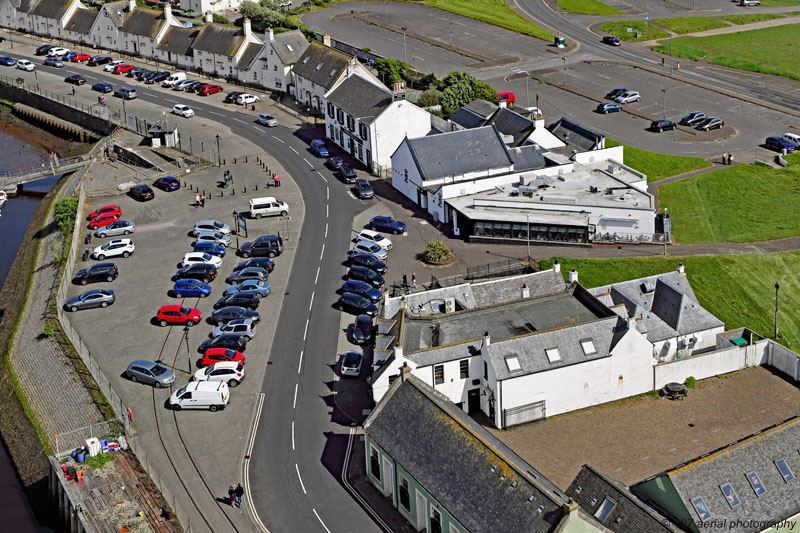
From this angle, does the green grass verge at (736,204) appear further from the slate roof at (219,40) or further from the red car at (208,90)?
the slate roof at (219,40)

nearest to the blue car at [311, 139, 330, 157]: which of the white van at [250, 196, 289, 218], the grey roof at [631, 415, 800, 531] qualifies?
the white van at [250, 196, 289, 218]

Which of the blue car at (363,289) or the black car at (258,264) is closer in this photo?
the blue car at (363,289)

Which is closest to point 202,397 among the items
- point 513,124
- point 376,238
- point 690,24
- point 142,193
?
point 376,238

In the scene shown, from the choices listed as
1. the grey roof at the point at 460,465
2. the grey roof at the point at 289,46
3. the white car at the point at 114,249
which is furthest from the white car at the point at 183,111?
the grey roof at the point at 460,465

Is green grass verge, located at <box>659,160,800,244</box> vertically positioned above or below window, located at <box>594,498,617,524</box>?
below

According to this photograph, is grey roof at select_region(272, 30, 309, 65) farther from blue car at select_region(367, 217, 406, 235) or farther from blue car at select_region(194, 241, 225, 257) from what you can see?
blue car at select_region(194, 241, 225, 257)

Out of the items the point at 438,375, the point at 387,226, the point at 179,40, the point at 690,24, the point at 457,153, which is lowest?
the point at 387,226

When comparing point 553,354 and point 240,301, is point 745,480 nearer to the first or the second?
point 553,354
